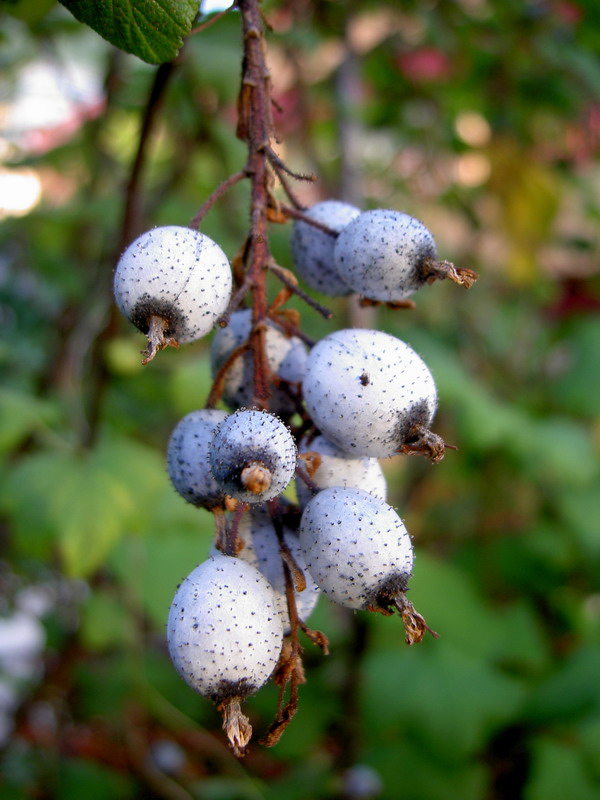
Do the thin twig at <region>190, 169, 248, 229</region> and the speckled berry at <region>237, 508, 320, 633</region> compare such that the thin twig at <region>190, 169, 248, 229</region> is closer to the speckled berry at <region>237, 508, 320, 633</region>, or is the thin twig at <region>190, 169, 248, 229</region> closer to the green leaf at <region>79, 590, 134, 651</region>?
the speckled berry at <region>237, 508, 320, 633</region>

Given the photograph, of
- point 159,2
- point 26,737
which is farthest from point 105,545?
point 26,737

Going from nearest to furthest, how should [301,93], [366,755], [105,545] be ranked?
[105,545] → [366,755] → [301,93]

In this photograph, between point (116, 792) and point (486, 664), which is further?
point (116, 792)

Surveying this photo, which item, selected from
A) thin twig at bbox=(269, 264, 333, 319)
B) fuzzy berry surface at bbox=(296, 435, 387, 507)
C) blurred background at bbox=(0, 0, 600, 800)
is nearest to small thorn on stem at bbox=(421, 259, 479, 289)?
thin twig at bbox=(269, 264, 333, 319)

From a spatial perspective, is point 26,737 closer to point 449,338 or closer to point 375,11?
point 449,338

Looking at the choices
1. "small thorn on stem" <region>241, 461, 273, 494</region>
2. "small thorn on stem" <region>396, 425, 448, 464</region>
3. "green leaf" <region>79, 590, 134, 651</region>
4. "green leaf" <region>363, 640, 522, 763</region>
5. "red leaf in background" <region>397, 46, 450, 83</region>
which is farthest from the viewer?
"red leaf in background" <region>397, 46, 450, 83</region>

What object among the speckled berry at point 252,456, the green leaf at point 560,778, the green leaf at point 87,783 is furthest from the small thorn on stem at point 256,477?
the green leaf at point 87,783
